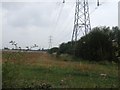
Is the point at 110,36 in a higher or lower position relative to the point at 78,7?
lower

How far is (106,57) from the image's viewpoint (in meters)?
40.5

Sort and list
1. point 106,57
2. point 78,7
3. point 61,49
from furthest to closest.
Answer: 1. point 61,49
2. point 106,57
3. point 78,7

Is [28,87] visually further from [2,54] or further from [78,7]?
[78,7]

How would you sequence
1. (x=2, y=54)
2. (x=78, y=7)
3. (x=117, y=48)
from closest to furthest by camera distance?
(x=117, y=48), (x=2, y=54), (x=78, y=7)

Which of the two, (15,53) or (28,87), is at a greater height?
(15,53)

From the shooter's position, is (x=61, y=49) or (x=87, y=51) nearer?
(x=87, y=51)

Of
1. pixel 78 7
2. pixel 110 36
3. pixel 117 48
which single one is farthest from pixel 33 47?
pixel 110 36

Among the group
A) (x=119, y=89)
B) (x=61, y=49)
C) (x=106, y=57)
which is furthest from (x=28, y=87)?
(x=61, y=49)

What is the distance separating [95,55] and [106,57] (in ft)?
5.35

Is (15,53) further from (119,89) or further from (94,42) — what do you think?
(94,42)

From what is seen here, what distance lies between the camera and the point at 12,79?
25.2ft

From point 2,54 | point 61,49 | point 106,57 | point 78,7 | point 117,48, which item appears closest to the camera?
point 117,48

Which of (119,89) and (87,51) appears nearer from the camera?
(119,89)

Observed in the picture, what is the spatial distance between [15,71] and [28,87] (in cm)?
64
